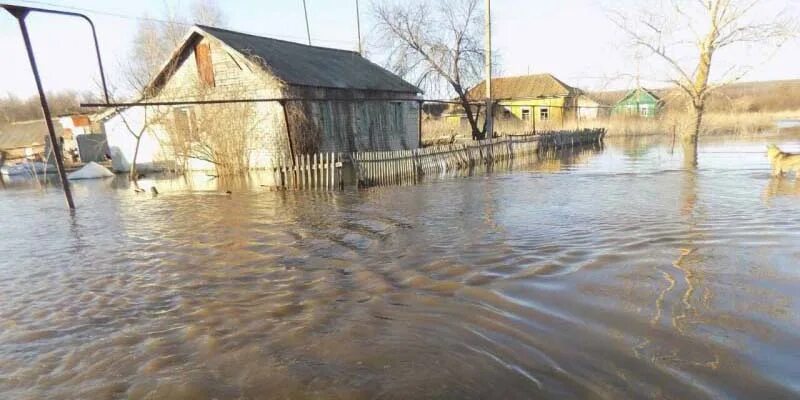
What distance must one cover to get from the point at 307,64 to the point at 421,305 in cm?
1844

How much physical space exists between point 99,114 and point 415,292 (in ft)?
81.4

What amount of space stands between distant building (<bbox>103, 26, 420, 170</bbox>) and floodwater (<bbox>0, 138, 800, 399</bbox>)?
32.7 ft

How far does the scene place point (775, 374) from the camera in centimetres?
275

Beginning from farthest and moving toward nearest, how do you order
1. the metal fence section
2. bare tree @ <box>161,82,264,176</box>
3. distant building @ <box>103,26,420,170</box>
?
1. distant building @ <box>103,26,420,170</box>
2. bare tree @ <box>161,82,264,176</box>
3. the metal fence section

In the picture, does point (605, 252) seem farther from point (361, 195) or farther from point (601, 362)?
point (361, 195)

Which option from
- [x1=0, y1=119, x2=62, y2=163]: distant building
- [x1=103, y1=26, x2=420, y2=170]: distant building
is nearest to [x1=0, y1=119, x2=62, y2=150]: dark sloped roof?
[x1=0, y1=119, x2=62, y2=163]: distant building

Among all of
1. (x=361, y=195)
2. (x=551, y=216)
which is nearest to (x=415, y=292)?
(x=551, y=216)

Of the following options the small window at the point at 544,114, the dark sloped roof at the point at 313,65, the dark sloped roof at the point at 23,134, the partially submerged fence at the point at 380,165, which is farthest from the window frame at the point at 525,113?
the dark sloped roof at the point at 23,134

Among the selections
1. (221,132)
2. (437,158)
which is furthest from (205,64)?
(437,158)

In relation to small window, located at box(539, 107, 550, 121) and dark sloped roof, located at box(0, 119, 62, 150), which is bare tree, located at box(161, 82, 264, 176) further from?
small window, located at box(539, 107, 550, 121)

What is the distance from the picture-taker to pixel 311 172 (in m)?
13.0

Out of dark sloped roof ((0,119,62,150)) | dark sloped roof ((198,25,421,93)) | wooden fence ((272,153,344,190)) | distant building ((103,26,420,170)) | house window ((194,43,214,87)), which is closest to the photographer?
wooden fence ((272,153,344,190))

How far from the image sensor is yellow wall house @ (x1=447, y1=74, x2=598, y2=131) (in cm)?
4738

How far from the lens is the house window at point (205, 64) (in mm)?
18984
